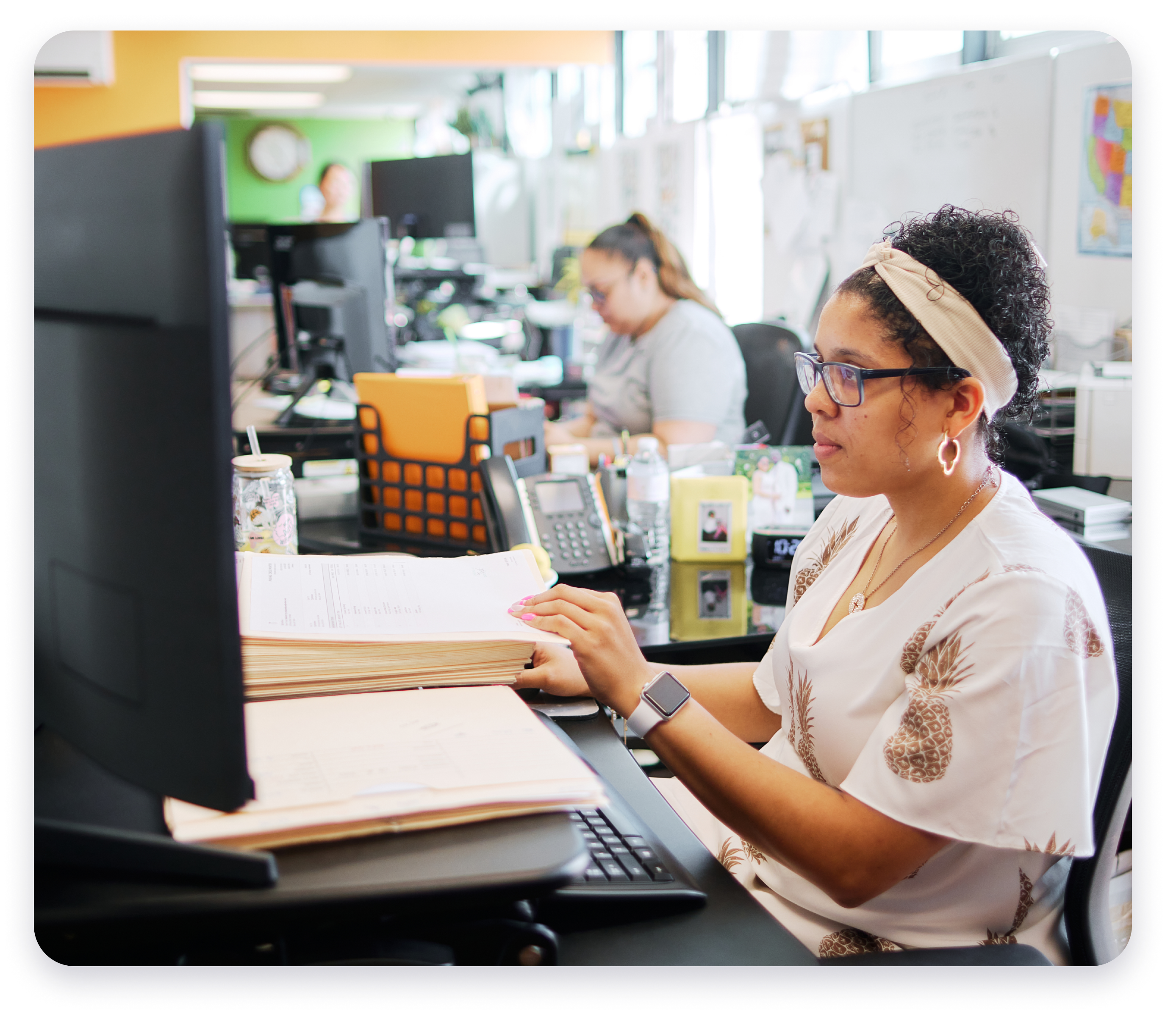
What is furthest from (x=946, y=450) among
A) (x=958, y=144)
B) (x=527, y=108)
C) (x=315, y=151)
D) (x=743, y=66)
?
(x=315, y=151)

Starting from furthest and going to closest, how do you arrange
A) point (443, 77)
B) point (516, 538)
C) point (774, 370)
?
point (443, 77), point (774, 370), point (516, 538)

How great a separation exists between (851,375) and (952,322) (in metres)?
0.10

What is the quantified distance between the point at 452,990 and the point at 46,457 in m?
0.47

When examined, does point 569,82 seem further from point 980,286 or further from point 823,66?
point 980,286

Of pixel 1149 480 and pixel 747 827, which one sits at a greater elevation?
pixel 1149 480

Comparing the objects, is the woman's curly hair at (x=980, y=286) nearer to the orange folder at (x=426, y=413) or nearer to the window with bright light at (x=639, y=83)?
the orange folder at (x=426, y=413)

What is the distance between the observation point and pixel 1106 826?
890mm

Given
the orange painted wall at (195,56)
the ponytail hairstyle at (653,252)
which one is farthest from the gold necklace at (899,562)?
the orange painted wall at (195,56)

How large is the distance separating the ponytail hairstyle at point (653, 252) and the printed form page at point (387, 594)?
6.11 ft

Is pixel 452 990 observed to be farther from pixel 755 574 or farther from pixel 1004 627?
pixel 755 574

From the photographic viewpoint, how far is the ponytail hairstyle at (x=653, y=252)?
2.92m

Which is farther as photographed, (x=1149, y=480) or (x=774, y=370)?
(x=774, y=370)

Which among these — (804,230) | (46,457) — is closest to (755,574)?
(46,457)

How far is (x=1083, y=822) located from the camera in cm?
81
